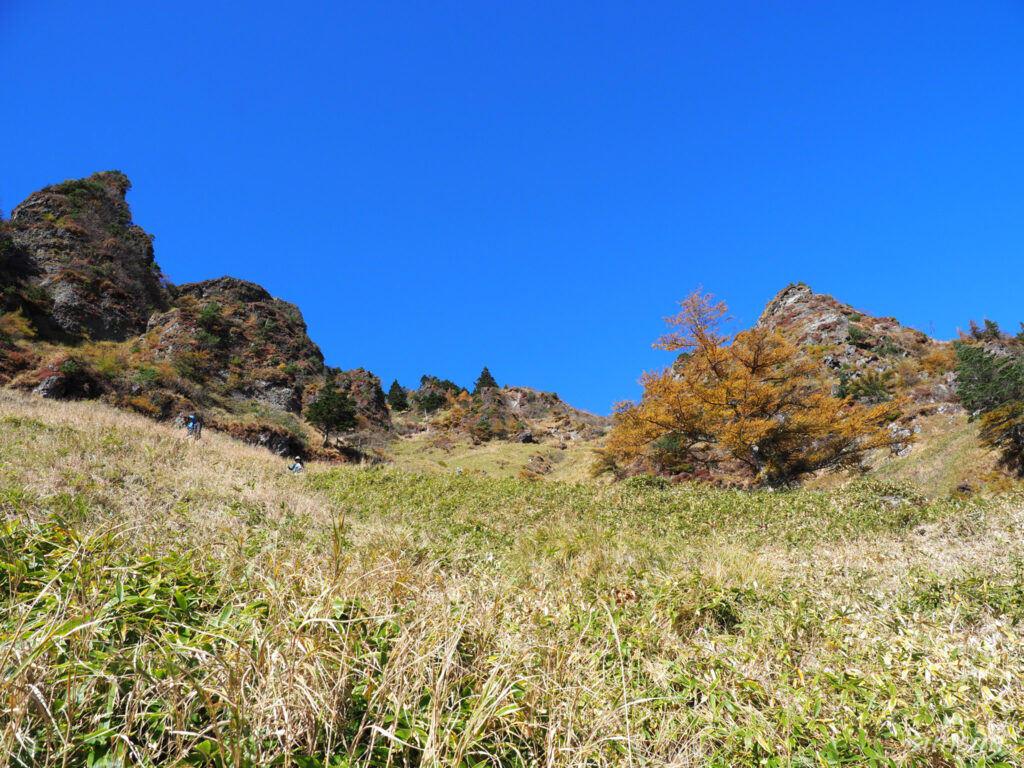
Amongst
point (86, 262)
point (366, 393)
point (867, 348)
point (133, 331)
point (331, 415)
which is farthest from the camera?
point (366, 393)

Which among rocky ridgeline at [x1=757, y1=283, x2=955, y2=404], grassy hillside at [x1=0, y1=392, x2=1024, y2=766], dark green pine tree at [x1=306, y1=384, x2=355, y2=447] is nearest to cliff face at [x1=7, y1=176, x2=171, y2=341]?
dark green pine tree at [x1=306, y1=384, x2=355, y2=447]

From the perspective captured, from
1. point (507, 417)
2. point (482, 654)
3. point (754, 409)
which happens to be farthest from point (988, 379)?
point (507, 417)

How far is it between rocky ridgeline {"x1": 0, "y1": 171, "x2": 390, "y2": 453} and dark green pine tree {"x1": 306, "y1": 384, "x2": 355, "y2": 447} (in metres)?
1.55

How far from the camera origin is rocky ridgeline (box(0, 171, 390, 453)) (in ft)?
85.0

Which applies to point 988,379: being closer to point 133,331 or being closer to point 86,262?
point 133,331

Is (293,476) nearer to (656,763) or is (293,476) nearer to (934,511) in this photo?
(656,763)

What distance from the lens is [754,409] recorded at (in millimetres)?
18844

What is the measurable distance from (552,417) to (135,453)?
198 ft

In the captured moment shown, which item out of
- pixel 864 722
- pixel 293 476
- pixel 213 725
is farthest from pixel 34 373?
pixel 864 722

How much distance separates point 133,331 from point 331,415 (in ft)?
58.0

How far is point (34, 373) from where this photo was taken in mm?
22266

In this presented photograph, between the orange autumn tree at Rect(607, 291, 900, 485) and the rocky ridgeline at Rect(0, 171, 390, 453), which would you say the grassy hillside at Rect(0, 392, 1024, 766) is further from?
the rocky ridgeline at Rect(0, 171, 390, 453)

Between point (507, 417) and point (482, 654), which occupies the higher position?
point (507, 417)

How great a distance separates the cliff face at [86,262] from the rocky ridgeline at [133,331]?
0.10 metres
